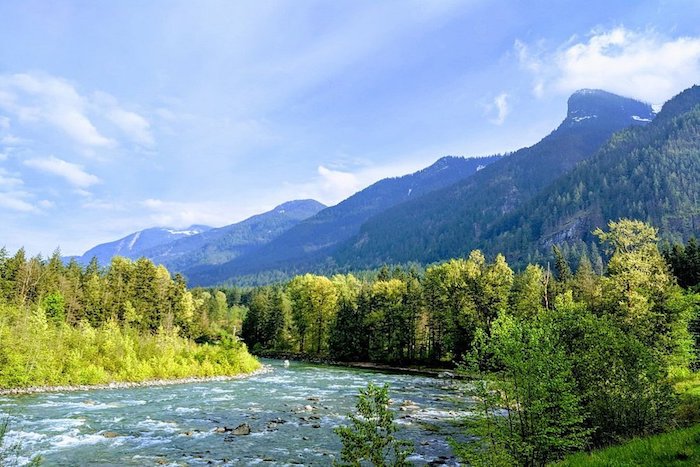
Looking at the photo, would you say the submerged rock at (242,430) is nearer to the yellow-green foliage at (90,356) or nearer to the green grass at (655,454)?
the green grass at (655,454)

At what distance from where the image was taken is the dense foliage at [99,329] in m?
43.5

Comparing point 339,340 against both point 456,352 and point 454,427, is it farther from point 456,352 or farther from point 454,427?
point 454,427

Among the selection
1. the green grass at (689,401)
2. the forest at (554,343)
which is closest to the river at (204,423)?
the forest at (554,343)

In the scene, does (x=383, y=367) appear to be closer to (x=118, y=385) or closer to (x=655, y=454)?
(x=118, y=385)

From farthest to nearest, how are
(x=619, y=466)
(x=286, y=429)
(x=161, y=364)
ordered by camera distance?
1. (x=161, y=364)
2. (x=286, y=429)
3. (x=619, y=466)

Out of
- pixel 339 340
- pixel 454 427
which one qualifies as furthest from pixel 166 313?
pixel 454 427

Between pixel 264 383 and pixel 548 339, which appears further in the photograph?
pixel 264 383

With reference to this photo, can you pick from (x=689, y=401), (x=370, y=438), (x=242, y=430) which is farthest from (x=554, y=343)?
(x=242, y=430)

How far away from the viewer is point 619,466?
10992mm

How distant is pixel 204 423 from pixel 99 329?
1366 inches

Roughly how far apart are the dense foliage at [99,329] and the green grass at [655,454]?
4743cm

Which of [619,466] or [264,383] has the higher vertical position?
[619,466]

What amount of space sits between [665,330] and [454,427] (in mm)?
17730

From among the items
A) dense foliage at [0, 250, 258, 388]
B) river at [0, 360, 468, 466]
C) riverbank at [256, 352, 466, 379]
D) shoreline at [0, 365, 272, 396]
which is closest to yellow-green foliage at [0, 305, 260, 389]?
dense foliage at [0, 250, 258, 388]
